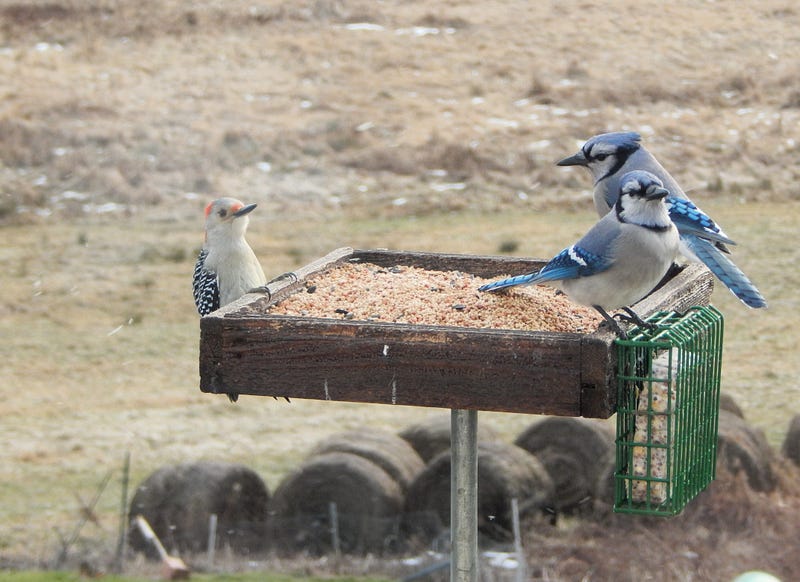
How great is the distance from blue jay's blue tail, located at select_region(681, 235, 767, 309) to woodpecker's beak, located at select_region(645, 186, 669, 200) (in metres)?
0.52

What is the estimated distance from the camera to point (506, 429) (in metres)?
15.5

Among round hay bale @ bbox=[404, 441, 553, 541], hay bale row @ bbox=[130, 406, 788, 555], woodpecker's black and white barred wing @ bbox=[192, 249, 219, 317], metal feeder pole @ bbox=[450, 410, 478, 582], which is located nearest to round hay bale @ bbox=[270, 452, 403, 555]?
hay bale row @ bbox=[130, 406, 788, 555]

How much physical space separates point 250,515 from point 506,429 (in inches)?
165

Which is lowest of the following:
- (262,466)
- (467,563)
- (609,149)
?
(262,466)

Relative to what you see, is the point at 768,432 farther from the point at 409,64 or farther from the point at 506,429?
the point at 409,64

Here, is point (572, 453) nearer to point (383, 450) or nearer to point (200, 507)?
point (383, 450)

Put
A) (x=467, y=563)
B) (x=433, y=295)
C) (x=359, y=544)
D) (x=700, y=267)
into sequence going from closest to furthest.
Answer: (x=467, y=563)
(x=433, y=295)
(x=700, y=267)
(x=359, y=544)

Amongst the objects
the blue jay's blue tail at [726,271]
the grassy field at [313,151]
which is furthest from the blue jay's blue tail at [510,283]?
the grassy field at [313,151]

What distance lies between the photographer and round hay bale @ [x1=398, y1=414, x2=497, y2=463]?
1261 cm

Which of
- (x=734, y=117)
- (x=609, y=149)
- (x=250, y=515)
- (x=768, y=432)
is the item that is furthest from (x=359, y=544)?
(x=734, y=117)

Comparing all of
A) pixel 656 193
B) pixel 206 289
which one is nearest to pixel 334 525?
pixel 206 289

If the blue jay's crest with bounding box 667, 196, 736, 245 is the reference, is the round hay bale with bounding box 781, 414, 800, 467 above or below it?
below

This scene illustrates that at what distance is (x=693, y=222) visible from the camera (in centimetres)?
556

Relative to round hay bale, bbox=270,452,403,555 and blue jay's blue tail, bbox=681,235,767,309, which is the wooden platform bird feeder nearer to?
blue jay's blue tail, bbox=681,235,767,309
